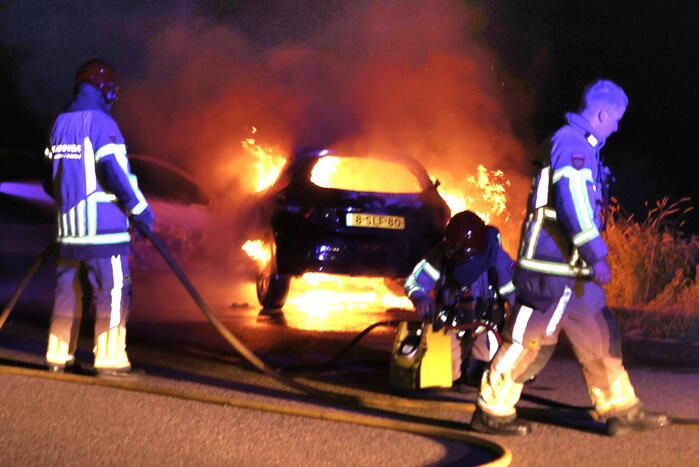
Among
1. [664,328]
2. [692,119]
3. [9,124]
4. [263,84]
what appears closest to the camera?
[664,328]

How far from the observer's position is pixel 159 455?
597 centimetres

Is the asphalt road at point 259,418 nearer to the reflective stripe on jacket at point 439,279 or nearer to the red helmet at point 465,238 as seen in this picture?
the reflective stripe on jacket at point 439,279

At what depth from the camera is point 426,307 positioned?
7.67m

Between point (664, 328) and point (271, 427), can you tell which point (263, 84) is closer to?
point (664, 328)

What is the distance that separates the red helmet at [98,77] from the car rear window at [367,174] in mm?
3929

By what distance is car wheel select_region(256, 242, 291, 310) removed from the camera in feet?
39.5

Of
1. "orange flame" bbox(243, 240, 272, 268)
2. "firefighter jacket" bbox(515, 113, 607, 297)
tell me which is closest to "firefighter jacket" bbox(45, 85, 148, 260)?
"firefighter jacket" bbox(515, 113, 607, 297)

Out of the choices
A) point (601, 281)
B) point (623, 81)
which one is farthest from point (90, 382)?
point (623, 81)

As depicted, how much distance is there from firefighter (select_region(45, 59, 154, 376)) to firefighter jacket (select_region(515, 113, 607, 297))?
8.67 ft

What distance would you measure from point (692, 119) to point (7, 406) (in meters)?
18.2

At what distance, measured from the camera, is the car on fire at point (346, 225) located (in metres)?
11.8

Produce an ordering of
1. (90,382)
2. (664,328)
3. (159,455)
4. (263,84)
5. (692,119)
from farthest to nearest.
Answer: (692,119) < (263,84) < (664,328) < (90,382) < (159,455)

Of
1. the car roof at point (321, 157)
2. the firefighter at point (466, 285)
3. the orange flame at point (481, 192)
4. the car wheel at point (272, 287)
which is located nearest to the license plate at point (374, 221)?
the car roof at point (321, 157)

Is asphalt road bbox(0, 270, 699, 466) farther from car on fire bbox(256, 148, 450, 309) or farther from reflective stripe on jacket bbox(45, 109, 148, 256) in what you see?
car on fire bbox(256, 148, 450, 309)
